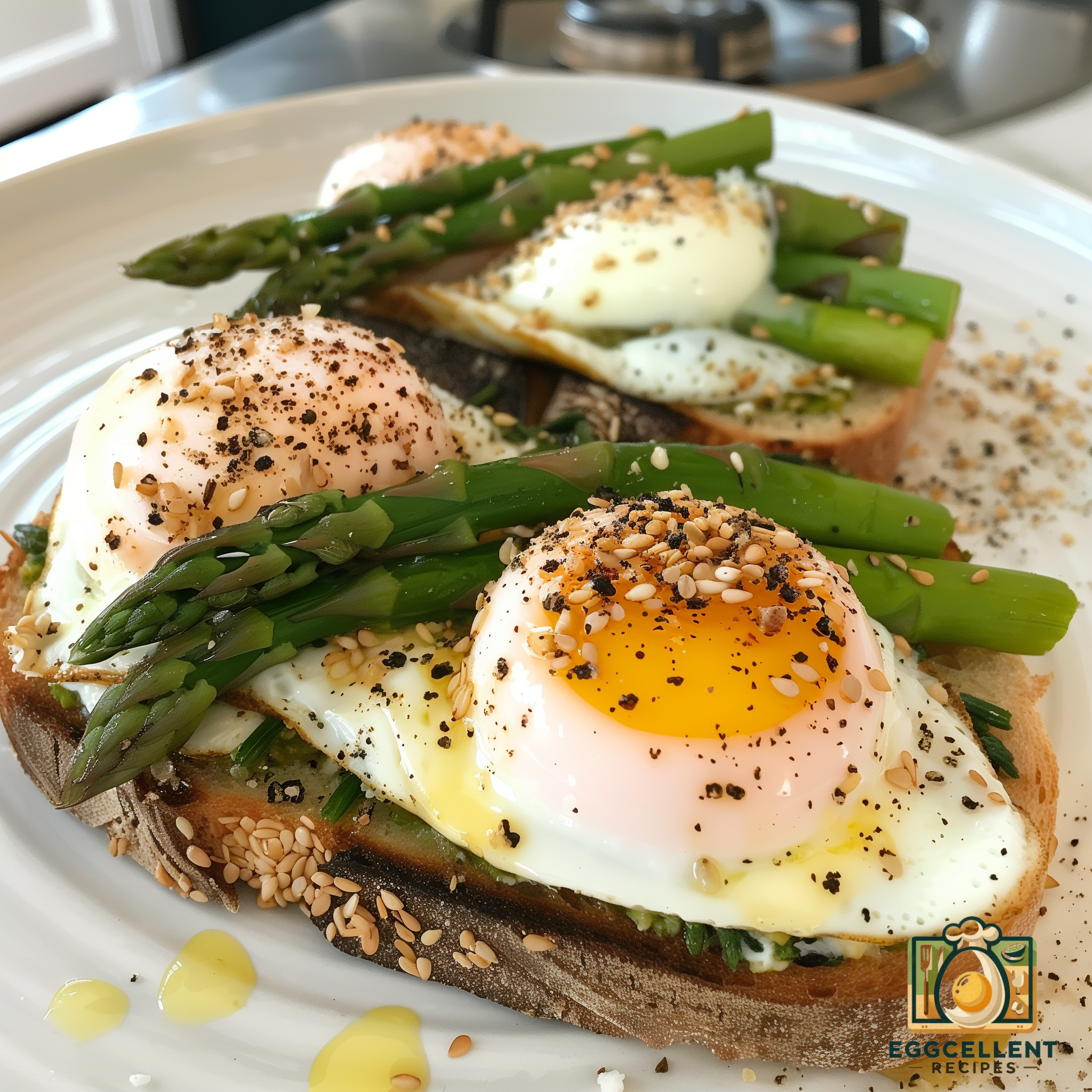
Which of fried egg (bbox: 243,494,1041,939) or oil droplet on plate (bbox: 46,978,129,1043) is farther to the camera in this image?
oil droplet on plate (bbox: 46,978,129,1043)

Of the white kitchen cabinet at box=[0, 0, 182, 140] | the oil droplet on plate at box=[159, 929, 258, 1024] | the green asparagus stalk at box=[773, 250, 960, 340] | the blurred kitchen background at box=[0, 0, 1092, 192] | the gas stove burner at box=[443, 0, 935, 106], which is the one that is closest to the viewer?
the oil droplet on plate at box=[159, 929, 258, 1024]

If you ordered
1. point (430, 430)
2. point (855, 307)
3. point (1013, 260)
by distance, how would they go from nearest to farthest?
point (430, 430), point (855, 307), point (1013, 260)

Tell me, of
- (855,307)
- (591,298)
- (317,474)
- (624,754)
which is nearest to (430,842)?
(624,754)

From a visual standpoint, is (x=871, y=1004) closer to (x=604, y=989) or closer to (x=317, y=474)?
(x=604, y=989)

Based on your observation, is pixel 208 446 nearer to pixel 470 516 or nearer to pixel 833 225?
pixel 470 516

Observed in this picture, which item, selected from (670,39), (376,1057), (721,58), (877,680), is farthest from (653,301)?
(670,39)

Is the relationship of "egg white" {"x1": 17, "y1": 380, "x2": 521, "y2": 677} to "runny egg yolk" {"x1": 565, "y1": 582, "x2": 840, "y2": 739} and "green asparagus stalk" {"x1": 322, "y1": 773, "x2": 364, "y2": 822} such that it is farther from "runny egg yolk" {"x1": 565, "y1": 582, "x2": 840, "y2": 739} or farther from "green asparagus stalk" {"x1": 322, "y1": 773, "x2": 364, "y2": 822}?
"runny egg yolk" {"x1": 565, "y1": 582, "x2": 840, "y2": 739}

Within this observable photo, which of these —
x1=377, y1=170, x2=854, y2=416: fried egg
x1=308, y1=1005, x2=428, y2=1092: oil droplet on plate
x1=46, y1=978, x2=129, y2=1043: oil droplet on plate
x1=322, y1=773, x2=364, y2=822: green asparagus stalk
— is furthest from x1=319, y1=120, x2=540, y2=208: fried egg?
x1=308, y1=1005, x2=428, y2=1092: oil droplet on plate
